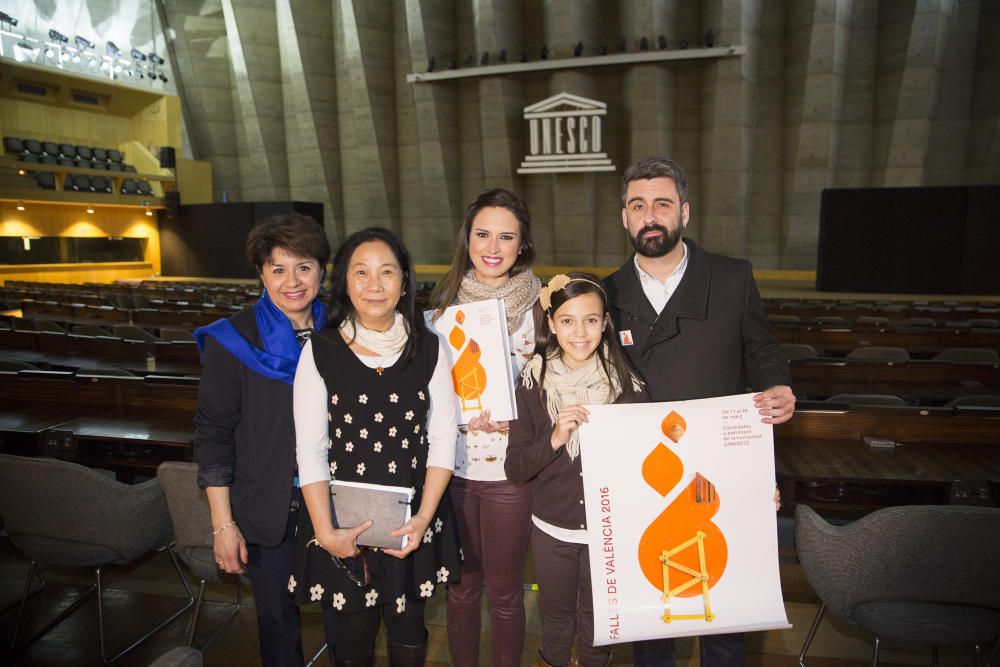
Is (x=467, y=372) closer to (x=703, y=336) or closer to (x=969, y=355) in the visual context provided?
(x=703, y=336)

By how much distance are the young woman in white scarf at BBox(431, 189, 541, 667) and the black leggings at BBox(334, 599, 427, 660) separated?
8.9 inches

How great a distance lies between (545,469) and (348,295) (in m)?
0.81

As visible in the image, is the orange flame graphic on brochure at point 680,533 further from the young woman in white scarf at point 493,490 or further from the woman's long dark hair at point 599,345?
the young woman in white scarf at point 493,490

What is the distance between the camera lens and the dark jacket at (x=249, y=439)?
1790 mm

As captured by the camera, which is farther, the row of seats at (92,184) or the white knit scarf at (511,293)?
the row of seats at (92,184)

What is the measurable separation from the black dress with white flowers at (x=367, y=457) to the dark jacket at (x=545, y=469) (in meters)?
0.30

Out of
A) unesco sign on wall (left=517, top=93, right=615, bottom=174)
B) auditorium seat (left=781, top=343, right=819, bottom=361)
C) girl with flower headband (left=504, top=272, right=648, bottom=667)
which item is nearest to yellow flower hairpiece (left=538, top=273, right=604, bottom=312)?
girl with flower headband (left=504, top=272, right=648, bottom=667)

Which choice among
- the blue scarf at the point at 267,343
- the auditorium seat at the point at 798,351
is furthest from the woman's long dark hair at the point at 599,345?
the auditorium seat at the point at 798,351

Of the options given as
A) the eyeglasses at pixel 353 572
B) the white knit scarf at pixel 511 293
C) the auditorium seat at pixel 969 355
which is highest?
the white knit scarf at pixel 511 293

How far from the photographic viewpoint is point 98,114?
64.2 feet

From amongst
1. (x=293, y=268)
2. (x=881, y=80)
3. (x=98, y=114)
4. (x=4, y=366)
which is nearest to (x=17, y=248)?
(x=98, y=114)

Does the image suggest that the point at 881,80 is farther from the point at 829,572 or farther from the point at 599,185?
the point at 829,572

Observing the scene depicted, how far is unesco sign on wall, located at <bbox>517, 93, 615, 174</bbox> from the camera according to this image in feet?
50.5

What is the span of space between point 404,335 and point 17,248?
19.1 metres
